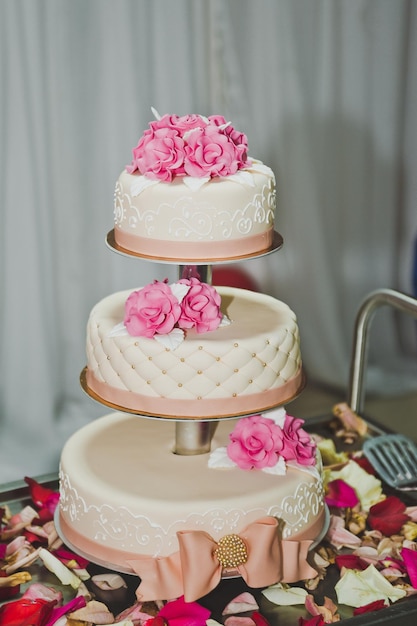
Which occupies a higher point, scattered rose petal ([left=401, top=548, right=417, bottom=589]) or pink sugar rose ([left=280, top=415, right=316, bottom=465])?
pink sugar rose ([left=280, top=415, right=316, bottom=465])

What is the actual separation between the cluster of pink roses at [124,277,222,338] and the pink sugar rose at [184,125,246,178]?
26cm

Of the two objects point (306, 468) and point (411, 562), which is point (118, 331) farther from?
point (411, 562)

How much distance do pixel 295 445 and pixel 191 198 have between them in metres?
0.70

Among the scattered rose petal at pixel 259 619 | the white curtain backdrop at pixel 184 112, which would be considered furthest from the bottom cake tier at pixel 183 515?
the white curtain backdrop at pixel 184 112

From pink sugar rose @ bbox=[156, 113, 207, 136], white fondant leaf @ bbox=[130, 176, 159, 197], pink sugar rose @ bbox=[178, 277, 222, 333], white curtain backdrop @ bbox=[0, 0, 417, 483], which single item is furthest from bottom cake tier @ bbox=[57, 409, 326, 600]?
white curtain backdrop @ bbox=[0, 0, 417, 483]

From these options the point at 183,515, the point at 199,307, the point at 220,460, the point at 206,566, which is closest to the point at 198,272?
the point at 199,307

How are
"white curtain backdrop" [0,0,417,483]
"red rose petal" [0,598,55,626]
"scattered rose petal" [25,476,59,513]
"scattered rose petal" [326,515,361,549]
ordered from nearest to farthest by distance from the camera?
"red rose petal" [0,598,55,626] → "scattered rose petal" [326,515,361,549] → "scattered rose petal" [25,476,59,513] → "white curtain backdrop" [0,0,417,483]

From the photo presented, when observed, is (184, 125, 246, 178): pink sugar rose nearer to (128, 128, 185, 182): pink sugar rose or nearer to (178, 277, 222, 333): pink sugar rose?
(128, 128, 185, 182): pink sugar rose

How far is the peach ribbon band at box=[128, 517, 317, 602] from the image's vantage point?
6.85 feet

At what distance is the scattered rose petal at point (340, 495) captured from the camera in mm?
2607

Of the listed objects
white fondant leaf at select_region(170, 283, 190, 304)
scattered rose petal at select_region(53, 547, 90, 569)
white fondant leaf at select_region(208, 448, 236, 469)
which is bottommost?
scattered rose petal at select_region(53, 547, 90, 569)

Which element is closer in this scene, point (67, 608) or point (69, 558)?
point (67, 608)

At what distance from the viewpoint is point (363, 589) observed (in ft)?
7.09

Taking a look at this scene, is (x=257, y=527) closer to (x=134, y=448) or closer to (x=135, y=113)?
(x=134, y=448)
